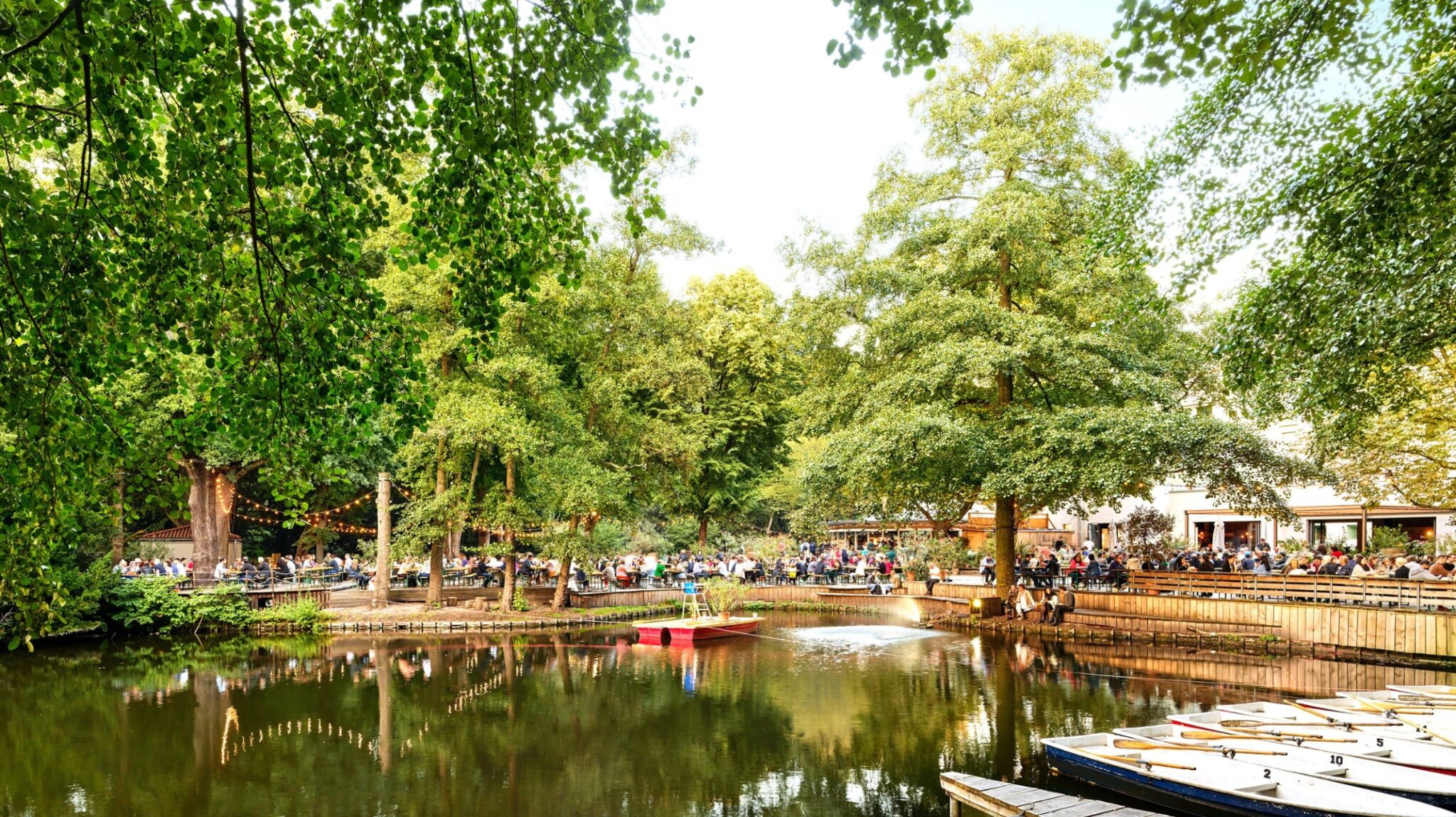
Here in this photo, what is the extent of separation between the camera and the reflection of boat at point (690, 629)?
22266mm

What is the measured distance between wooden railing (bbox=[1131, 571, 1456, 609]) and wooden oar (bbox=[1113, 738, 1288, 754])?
11627 mm

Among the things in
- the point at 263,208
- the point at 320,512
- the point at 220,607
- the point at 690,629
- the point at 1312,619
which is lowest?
the point at 690,629

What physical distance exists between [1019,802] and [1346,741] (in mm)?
4304

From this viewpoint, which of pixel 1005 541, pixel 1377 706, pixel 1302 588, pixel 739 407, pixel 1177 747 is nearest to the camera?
pixel 1177 747

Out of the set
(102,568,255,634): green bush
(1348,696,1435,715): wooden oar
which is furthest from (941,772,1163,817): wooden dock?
(102,568,255,634): green bush

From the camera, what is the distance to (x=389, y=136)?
5957 mm

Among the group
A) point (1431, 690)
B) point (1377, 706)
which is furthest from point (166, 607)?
point (1431, 690)

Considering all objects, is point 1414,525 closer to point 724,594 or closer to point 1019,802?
point 724,594

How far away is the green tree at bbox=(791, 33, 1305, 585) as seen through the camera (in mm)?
19375

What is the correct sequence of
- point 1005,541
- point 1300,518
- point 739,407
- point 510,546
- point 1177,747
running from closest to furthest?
point 1177,747 < point 1005,541 < point 510,546 < point 1300,518 < point 739,407

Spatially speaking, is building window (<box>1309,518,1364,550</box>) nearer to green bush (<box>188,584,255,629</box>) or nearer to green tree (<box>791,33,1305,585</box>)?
green tree (<box>791,33,1305,585</box>)

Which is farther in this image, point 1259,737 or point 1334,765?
point 1259,737

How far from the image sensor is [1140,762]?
9.34 m

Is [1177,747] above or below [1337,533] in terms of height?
below
